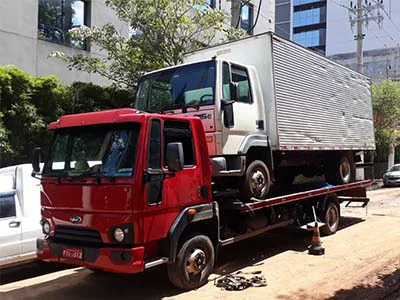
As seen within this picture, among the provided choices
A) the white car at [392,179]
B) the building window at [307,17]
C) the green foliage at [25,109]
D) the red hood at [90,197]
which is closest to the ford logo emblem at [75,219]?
the red hood at [90,197]

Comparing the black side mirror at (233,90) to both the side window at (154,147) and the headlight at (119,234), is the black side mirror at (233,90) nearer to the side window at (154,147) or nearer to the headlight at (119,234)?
the side window at (154,147)

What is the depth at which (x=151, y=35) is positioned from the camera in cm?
1416

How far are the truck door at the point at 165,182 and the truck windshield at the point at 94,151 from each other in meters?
0.27

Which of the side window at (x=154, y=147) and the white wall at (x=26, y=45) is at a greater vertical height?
the white wall at (x=26, y=45)

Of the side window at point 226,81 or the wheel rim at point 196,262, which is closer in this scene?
the wheel rim at point 196,262

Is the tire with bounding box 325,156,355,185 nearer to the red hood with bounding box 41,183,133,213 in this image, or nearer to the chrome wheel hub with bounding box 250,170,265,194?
the chrome wheel hub with bounding box 250,170,265,194

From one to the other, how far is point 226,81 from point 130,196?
2672 mm

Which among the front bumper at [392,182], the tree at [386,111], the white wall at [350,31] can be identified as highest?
the white wall at [350,31]

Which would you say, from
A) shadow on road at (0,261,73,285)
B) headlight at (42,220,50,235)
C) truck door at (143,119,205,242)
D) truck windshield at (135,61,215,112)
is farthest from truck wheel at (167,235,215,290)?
shadow on road at (0,261,73,285)

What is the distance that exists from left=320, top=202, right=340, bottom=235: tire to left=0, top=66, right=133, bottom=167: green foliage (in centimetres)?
721

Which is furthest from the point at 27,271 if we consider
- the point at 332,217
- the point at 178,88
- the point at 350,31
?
the point at 350,31

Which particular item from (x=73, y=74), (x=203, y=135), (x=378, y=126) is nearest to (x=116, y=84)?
(x=73, y=74)

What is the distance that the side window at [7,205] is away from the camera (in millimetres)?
7020

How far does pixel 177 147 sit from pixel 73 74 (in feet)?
41.8
